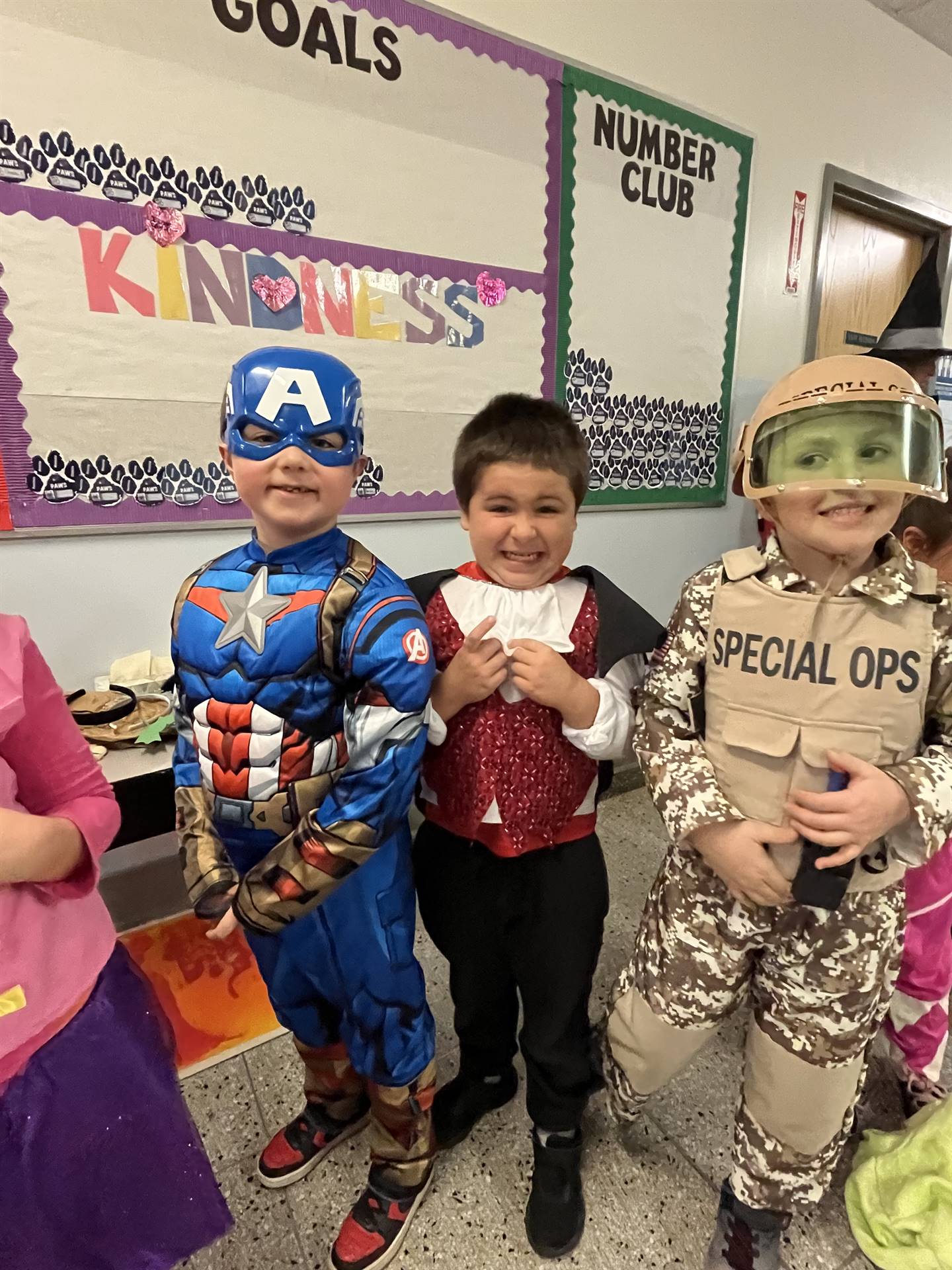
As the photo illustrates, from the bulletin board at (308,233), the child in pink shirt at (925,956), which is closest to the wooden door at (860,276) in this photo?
the bulletin board at (308,233)

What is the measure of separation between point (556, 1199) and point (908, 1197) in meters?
0.56

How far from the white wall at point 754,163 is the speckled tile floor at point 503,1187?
1.06 m

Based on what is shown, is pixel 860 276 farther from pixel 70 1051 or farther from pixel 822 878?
pixel 70 1051

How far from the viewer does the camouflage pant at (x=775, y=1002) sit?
0.96m

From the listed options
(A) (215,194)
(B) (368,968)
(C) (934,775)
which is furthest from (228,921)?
(A) (215,194)

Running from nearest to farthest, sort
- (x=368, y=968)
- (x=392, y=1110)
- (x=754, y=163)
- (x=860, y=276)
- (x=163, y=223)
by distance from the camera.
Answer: (x=368, y=968)
(x=392, y=1110)
(x=163, y=223)
(x=754, y=163)
(x=860, y=276)

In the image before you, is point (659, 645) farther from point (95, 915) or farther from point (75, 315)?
point (75, 315)

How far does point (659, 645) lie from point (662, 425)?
5.93ft

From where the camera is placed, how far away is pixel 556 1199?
1165 millimetres

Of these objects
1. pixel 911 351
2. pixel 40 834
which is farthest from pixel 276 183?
pixel 911 351

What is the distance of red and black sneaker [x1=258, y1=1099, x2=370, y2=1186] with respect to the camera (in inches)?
49.6

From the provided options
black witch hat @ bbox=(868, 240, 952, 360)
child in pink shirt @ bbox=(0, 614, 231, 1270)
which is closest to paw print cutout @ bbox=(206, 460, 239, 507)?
child in pink shirt @ bbox=(0, 614, 231, 1270)

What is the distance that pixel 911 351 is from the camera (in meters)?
2.40

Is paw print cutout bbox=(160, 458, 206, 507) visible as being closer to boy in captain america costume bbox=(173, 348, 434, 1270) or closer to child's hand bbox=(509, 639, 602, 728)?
boy in captain america costume bbox=(173, 348, 434, 1270)
